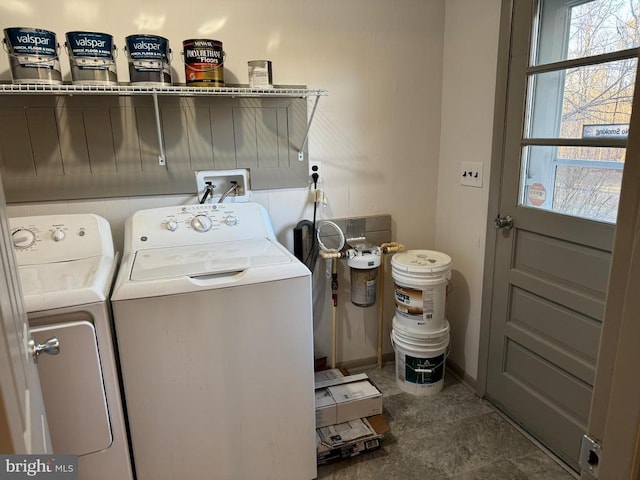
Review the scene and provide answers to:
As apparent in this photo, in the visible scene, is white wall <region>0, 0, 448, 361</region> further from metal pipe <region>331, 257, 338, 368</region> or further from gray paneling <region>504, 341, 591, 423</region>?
gray paneling <region>504, 341, 591, 423</region>

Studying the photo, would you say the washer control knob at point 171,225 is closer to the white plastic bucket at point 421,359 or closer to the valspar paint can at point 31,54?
the valspar paint can at point 31,54

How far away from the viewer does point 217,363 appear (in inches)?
62.9

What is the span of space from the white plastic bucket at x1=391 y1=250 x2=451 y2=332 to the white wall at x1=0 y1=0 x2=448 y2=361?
347mm

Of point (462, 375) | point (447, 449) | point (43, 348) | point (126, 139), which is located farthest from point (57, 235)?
point (462, 375)

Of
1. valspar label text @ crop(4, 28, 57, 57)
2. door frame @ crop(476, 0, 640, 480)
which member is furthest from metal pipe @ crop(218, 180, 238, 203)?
door frame @ crop(476, 0, 640, 480)

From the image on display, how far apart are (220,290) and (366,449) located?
1.09 m

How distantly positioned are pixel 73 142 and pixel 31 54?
0.43m

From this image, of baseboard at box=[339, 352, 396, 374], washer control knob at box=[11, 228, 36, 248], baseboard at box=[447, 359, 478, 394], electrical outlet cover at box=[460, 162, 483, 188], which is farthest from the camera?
baseboard at box=[339, 352, 396, 374]

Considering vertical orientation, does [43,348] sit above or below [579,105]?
below

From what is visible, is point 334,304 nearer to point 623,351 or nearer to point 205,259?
point 205,259

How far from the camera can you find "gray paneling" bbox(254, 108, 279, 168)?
221 centimetres

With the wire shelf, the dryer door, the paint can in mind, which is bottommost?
the dryer door

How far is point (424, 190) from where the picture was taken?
2.65 meters

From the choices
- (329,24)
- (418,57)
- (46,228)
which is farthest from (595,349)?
(46,228)
